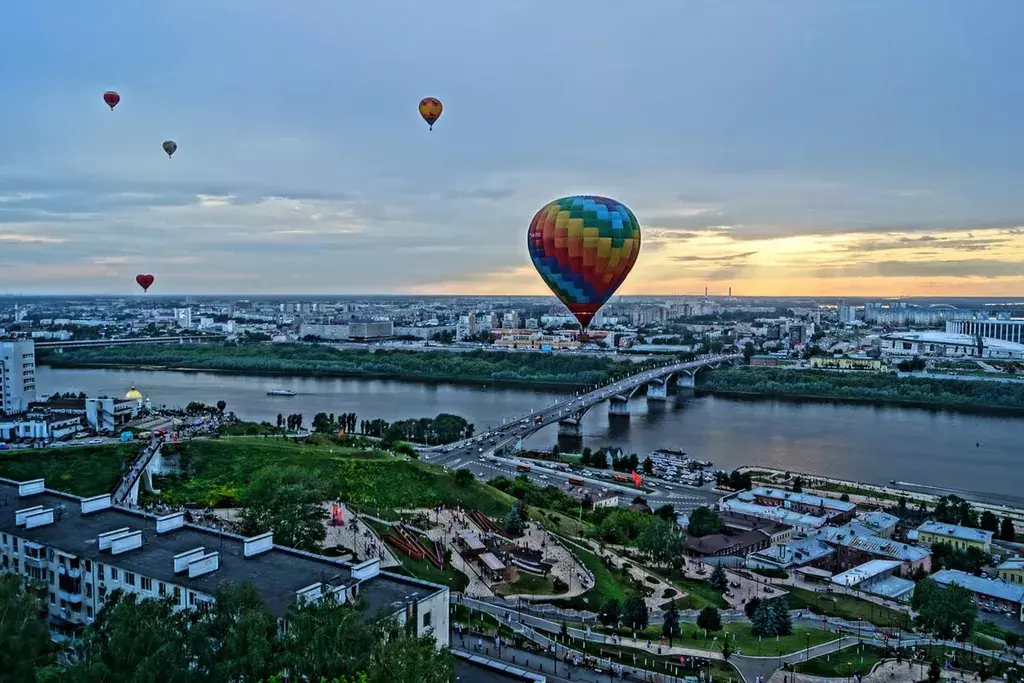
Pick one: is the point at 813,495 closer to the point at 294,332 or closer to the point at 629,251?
the point at 629,251

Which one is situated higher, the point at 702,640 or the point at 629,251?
the point at 629,251

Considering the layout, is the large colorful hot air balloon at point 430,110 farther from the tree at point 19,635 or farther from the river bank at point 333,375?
the river bank at point 333,375

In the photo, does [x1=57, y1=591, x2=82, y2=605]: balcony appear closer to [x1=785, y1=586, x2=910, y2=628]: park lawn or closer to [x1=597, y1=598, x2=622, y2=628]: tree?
[x1=597, y1=598, x2=622, y2=628]: tree

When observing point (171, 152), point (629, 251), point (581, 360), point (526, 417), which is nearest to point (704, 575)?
point (629, 251)

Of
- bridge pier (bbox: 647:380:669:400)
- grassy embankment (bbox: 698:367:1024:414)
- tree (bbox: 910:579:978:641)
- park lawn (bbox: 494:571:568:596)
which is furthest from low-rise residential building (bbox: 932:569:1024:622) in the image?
bridge pier (bbox: 647:380:669:400)

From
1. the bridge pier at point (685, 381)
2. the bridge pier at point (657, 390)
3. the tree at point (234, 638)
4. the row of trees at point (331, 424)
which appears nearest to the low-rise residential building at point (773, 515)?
the row of trees at point (331, 424)

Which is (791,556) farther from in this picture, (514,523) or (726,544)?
(514,523)
